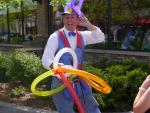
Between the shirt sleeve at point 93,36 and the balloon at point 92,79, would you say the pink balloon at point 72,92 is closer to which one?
the balloon at point 92,79

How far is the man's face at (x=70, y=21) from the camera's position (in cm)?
455

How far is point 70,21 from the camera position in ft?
15.1

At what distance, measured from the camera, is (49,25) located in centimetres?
1399

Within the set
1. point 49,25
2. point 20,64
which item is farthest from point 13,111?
point 49,25

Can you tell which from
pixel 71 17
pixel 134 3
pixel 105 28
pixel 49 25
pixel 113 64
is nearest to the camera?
pixel 71 17

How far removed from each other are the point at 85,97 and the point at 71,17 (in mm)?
924

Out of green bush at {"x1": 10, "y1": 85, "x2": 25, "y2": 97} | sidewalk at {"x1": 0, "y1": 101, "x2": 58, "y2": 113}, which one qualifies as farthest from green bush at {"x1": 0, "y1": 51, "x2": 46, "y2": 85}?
sidewalk at {"x1": 0, "y1": 101, "x2": 58, "y2": 113}

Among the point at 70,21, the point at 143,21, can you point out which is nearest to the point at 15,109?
the point at 70,21

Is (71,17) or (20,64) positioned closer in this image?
(71,17)

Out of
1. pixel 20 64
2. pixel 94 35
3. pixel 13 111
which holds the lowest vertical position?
pixel 13 111

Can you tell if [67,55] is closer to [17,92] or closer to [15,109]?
[15,109]

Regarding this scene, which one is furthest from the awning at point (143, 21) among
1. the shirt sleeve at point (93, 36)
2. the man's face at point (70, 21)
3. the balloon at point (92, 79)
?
the balloon at point (92, 79)

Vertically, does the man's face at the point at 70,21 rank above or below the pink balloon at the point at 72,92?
above

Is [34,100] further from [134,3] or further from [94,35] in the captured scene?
[134,3]
